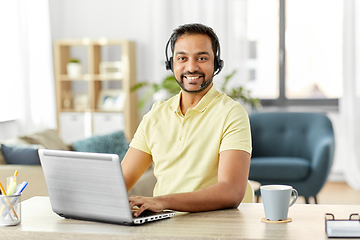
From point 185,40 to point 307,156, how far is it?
286cm

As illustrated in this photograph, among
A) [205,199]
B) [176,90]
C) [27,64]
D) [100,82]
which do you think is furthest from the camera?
[100,82]

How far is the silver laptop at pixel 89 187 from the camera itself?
1.11 metres

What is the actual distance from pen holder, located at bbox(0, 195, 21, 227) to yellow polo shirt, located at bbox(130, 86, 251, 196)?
19.0 inches

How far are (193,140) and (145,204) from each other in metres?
0.34

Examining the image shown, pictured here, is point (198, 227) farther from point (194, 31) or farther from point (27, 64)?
point (27, 64)

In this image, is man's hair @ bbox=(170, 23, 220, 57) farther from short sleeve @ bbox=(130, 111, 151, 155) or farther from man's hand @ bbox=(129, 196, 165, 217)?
man's hand @ bbox=(129, 196, 165, 217)

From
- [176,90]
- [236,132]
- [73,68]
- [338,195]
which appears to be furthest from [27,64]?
[236,132]

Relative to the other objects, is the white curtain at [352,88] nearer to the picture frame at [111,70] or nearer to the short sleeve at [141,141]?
the picture frame at [111,70]

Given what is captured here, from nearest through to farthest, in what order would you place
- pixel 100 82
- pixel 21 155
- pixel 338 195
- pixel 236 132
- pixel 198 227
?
pixel 198 227
pixel 236 132
pixel 21 155
pixel 338 195
pixel 100 82

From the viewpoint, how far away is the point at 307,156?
411 cm

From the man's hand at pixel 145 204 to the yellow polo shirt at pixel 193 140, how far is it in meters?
0.24

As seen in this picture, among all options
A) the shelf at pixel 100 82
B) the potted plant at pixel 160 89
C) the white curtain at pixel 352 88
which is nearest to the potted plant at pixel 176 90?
the potted plant at pixel 160 89

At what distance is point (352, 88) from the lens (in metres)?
5.02

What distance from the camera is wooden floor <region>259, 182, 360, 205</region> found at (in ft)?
14.3
